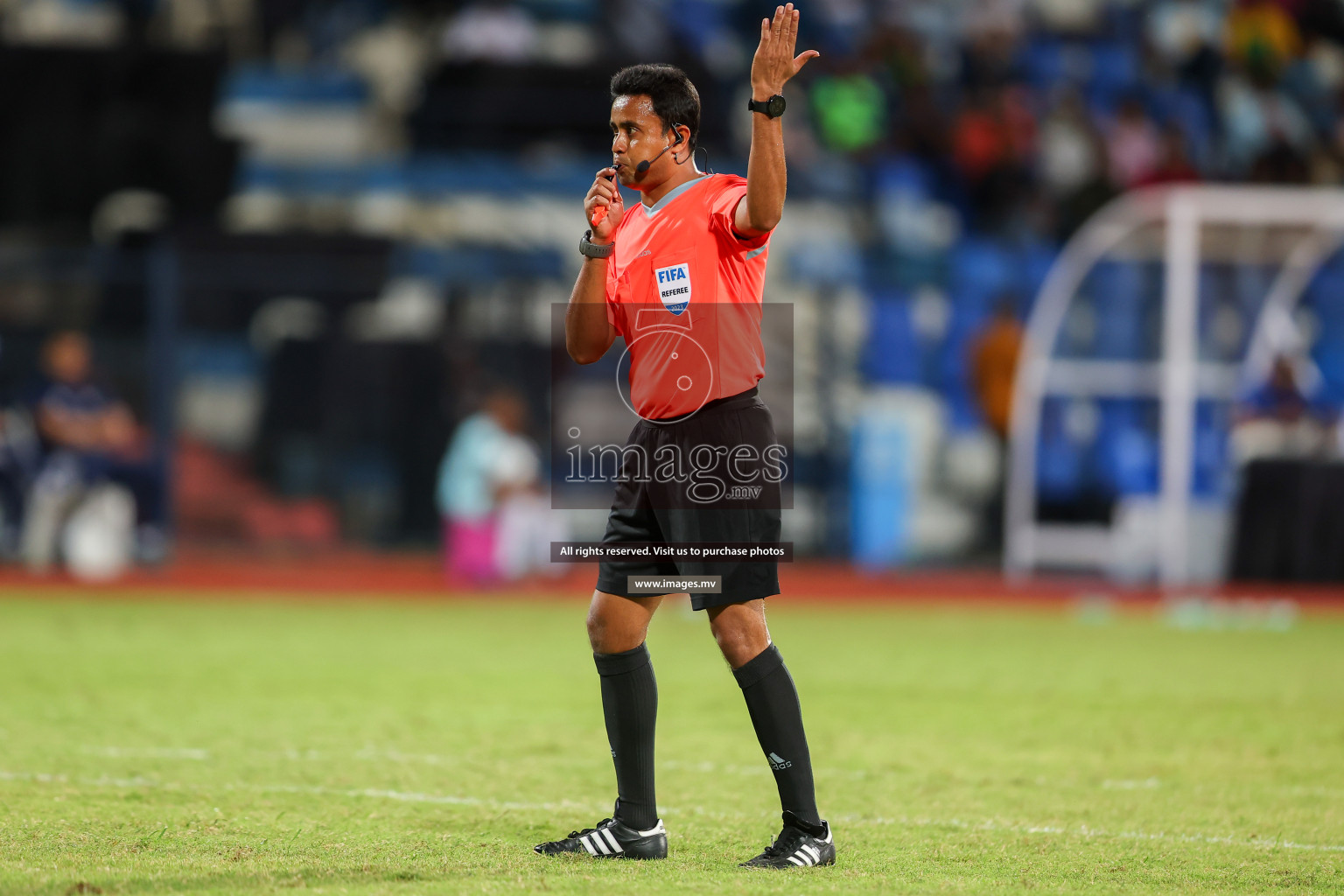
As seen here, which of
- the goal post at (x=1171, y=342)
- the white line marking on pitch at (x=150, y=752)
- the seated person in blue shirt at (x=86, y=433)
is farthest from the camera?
the goal post at (x=1171, y=342)

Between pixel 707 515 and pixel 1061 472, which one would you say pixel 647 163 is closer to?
pixel 707 515

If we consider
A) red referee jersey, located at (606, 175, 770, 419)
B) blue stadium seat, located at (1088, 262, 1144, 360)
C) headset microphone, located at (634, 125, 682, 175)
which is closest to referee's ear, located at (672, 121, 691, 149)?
headset microphone, located at (634, 125, 682, 175)

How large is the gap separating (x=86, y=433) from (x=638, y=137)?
1192 centimetres

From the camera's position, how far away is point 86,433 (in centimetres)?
1589

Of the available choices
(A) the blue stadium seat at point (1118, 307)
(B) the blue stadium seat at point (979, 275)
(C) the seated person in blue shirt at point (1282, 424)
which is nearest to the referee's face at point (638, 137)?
(C) the seated person in blue shirt at point (1282, 424)

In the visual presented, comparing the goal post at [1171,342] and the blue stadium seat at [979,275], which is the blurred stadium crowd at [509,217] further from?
the goal post at [1171,342]

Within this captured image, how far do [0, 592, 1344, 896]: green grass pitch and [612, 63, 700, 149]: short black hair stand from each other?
2302mm

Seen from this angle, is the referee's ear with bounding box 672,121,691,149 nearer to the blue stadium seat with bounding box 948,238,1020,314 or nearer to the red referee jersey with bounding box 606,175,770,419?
the red referee jersey with bounding box 606,175,770,419

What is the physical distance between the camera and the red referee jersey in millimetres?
5230

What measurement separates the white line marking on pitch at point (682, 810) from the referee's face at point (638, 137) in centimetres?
236

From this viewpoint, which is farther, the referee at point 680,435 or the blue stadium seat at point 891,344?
the blue stadium seat at point 891,344

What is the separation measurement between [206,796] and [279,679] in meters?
3.61

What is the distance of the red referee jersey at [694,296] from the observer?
17.2 ft

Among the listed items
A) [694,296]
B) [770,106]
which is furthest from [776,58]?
[694,296]
